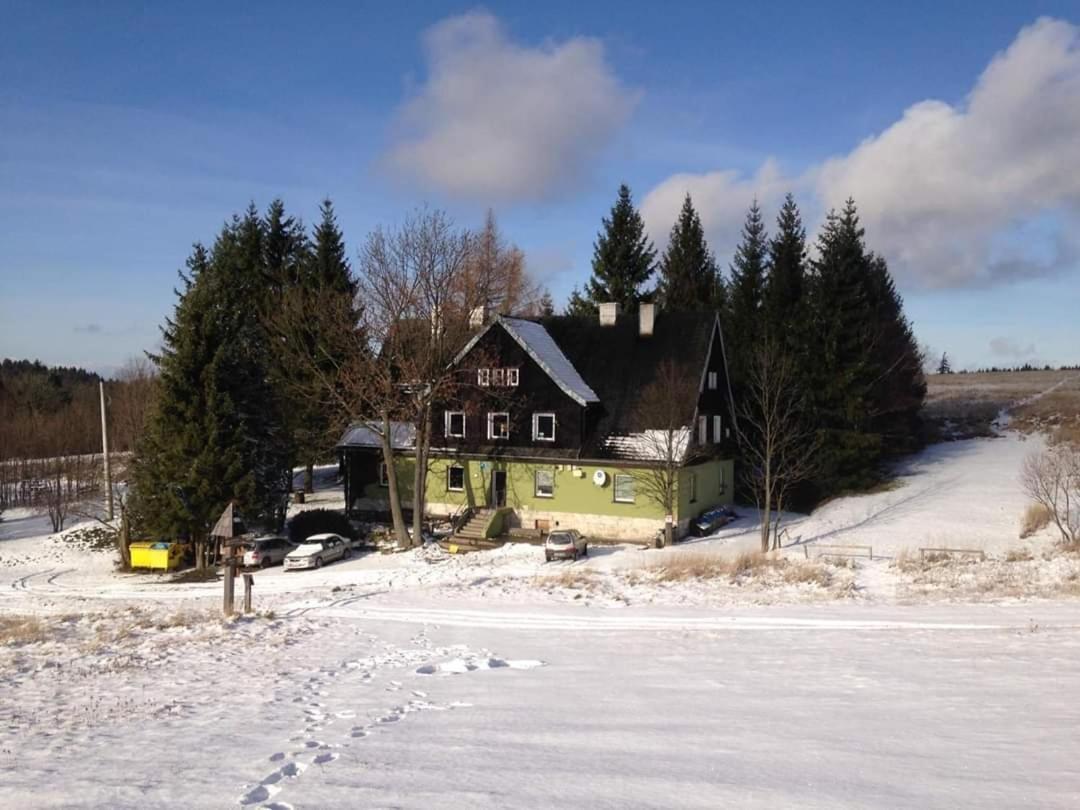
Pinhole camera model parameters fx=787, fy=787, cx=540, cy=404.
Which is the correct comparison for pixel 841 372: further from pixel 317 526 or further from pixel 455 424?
pixel 317 526

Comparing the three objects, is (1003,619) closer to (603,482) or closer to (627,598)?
(627,598)

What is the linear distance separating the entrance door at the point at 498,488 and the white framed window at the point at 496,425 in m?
1.67

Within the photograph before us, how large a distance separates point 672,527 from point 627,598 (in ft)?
39.8

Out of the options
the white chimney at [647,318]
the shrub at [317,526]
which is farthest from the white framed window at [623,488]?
the shrub at [317,526]

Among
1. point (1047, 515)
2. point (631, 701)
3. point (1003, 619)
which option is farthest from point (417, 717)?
point (1047, 515)

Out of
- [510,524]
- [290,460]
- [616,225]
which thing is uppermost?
[616,225]

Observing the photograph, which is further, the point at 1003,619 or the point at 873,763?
the point at 1003,619

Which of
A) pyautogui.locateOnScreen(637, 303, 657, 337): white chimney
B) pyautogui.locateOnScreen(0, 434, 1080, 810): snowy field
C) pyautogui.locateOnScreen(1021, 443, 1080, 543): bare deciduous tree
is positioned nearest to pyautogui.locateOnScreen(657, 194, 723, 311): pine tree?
pyautogui.locateOnScreen(637, 303, 657, 337): white chimney

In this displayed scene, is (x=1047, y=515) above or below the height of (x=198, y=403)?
below

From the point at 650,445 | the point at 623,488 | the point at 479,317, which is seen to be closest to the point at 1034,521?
the point at 650,445

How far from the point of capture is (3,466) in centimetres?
5194

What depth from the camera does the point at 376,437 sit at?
1459 inches

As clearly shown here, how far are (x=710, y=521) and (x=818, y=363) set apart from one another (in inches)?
418

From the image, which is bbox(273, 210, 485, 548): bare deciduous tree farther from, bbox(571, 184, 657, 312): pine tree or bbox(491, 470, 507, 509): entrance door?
bbox(571, 184, 657, 312): pine tree
